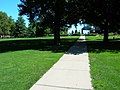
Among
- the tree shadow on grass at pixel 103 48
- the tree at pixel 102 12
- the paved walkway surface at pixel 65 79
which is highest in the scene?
the tree at pixel 102 12

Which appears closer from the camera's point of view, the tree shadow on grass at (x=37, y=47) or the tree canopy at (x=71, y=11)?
the tree shadow on grass at (x=37, y=47)

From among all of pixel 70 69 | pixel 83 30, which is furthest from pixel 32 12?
pixel 83 30

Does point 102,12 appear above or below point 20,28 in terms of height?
above

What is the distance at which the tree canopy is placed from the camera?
28672 millimetres

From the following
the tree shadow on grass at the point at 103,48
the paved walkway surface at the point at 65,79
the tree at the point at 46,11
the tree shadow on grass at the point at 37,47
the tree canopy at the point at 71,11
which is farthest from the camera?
the tree at the point at 46,11

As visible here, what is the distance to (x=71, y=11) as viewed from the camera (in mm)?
30641

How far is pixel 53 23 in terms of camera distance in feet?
104

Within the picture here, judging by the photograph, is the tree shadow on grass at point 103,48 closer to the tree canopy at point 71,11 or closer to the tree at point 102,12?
the tree at point 102,12

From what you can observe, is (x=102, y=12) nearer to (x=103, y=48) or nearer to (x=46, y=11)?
(x=46, y=11)

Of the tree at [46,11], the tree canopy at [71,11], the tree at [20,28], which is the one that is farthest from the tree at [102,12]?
the tree at [20,28]

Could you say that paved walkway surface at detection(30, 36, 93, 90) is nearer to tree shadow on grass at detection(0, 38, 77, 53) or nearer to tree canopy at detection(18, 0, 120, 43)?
tree shadow on grass at detection(0, 38, 77, 53)

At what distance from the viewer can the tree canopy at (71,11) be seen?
28.7 m

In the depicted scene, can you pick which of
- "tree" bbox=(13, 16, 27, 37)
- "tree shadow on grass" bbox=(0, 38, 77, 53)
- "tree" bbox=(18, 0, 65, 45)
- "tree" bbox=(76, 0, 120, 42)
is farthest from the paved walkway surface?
"tree" bbox=(13, 16, 27, 37)

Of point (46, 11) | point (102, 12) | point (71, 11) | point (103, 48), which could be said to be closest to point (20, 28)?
point (46, 11)
